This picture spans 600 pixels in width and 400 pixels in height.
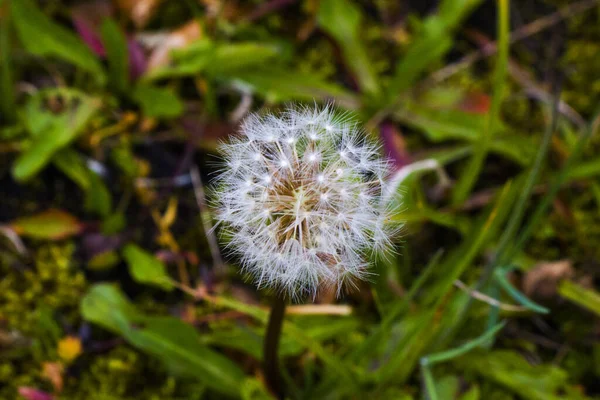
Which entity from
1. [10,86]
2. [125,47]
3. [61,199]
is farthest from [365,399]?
[10,86]

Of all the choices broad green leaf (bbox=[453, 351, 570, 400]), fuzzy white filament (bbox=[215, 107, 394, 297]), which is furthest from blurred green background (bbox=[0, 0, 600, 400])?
fuzzy white filament (bbox=[215, 107, 394, 297])

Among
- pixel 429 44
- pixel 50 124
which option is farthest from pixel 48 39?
pixel 429 44

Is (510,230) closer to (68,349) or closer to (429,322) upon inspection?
(429,322)

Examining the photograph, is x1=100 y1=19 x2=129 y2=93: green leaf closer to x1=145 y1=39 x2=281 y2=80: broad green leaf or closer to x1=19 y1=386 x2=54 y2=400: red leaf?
x1=145 y1=39 x2=281 y2=80: broad green leaf

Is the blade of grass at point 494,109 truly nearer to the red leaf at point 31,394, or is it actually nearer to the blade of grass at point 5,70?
the red leaf at point 31,394

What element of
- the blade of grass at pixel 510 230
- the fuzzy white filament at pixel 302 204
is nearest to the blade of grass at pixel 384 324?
the blade of grass at pixel 510 230

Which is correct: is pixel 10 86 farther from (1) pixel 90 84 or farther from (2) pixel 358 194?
(2) pixel 358 194
